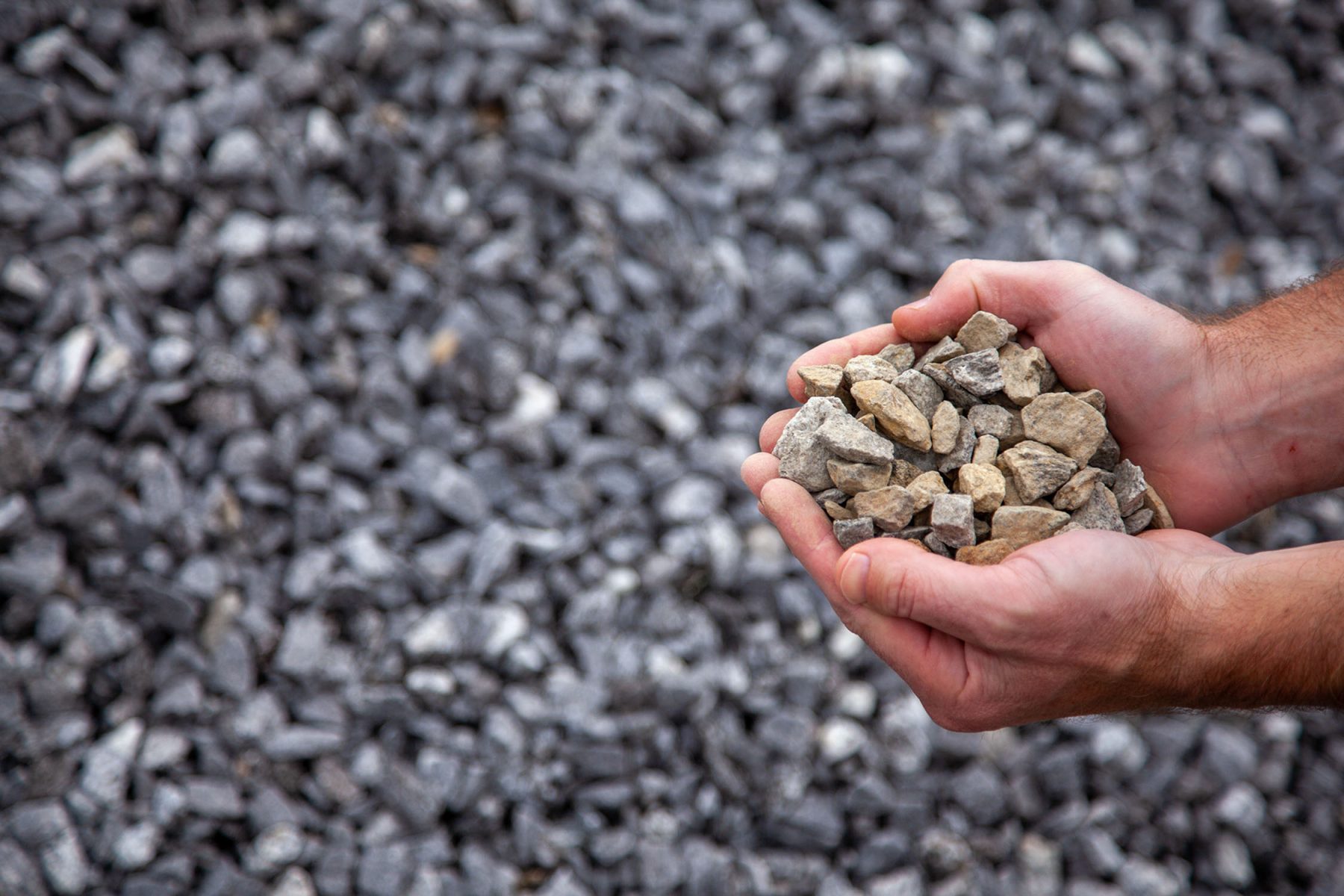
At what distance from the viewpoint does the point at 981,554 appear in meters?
1.24

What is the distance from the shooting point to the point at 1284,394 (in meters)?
1.44

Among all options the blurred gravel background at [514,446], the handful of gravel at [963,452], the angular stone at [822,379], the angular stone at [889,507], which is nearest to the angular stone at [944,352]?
the handful of gravel at [963,452]

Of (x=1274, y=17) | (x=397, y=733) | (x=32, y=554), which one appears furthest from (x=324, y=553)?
(x=1274, y=17)

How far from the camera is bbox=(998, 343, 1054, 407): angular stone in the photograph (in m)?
1.39

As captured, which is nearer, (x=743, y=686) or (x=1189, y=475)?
(x=1189, y=475)

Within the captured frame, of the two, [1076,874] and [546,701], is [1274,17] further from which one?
[546,701]

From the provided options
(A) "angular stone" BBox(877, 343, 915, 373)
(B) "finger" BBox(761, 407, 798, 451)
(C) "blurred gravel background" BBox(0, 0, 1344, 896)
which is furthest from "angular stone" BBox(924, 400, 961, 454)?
(C) "blurred gravel background" BBox(0, 0, 1344, 896)

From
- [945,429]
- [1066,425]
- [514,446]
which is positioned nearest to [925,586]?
[945,429]

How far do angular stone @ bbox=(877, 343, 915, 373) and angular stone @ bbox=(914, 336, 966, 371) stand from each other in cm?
2

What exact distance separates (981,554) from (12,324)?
182cm

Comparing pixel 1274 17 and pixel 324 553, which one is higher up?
pixel 1274 17

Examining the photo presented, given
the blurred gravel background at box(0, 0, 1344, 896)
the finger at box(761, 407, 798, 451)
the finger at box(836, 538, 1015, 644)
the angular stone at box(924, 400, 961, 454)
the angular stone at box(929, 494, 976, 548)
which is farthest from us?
the blurred gravel background at box(0, 0, 1344, 896)

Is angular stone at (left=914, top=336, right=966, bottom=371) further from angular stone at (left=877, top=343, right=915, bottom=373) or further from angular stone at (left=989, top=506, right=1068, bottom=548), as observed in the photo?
angular stone at (left=989, top=506, right=1068, bottom=548)

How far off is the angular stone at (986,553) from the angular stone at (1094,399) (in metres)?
0.28
